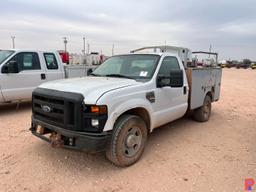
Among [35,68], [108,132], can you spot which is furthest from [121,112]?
[35,68]

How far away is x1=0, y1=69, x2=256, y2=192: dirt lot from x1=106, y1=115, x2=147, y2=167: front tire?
172mm

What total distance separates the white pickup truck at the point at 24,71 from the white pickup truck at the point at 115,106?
298 cm

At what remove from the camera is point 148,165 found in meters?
3.39

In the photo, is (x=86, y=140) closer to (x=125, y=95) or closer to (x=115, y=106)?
(x=115, y=106)

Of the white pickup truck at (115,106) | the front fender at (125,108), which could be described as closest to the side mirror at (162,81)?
the white pickup truck at (115,106)

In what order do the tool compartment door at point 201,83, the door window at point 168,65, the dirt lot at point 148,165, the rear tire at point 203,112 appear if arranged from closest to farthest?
the dirt lot at point 148,165, the door window at point 168,65, the tool compartment door at point 201,83, the rear tire at point 203,112

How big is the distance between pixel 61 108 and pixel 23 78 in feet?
13.1

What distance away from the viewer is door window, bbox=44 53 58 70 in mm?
6799

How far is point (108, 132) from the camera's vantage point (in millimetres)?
2891

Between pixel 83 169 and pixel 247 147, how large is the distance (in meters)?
3.31

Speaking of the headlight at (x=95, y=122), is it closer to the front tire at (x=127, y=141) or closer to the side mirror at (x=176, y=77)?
the front tire at (x=127, y=141)

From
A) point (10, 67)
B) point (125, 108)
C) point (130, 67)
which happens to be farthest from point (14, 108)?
point (125, 108)

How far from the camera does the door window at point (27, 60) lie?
20.1ft

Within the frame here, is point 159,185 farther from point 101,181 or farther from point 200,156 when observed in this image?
point 200,156
